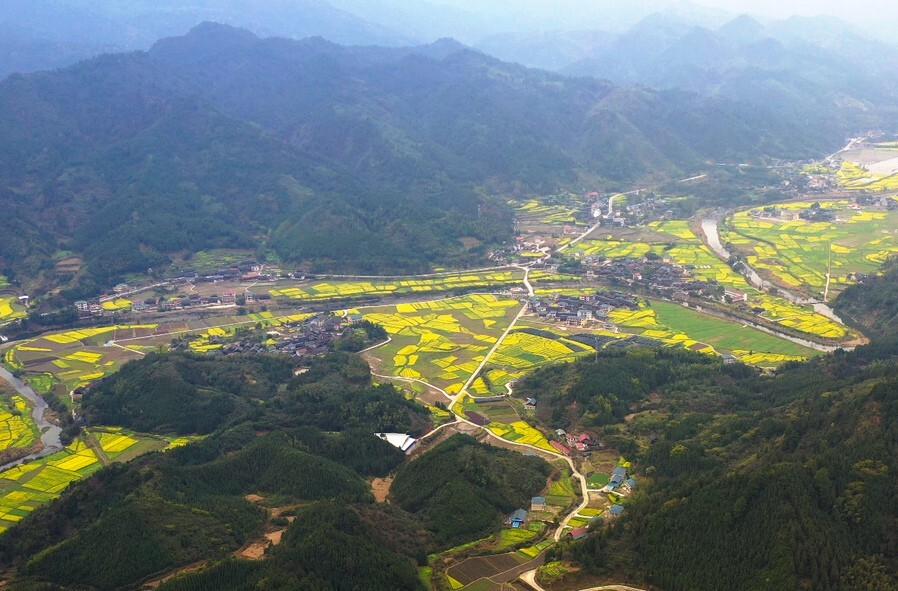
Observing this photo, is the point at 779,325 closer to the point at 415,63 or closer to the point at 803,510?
the point at 803,510

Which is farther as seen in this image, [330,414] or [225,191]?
[225,191]

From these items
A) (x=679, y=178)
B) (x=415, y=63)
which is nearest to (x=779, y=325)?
(x=679, y=178)

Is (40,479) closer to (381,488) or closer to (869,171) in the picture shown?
(381,488)

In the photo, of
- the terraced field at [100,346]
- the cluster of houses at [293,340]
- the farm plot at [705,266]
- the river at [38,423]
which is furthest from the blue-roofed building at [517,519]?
the farm plot at [705,266]

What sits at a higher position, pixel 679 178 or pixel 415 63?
pixel 415 63

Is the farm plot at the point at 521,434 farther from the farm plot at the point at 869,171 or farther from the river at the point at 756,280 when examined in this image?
the farm plot at the point at 869,171

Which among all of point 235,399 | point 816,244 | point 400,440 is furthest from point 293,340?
point 816,244
